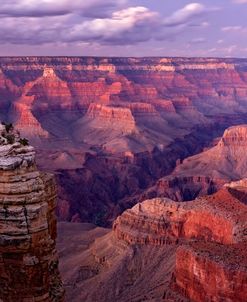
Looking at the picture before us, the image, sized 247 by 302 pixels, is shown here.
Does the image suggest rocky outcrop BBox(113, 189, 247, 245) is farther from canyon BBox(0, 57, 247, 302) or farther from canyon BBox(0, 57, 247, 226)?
canyon BBox(0, 57, 247, 226)

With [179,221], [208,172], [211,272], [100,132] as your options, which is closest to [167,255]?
[179,221]

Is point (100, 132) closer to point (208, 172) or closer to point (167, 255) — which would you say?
point (208, 172)

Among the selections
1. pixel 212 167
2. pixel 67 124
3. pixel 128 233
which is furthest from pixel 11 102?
pixel 128 233

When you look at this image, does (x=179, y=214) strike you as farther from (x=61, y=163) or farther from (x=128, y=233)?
(x=61, y=163)

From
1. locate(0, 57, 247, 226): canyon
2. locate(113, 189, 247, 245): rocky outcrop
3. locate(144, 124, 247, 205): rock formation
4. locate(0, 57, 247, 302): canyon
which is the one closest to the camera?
locate(0, 57, 247, 302): canyon

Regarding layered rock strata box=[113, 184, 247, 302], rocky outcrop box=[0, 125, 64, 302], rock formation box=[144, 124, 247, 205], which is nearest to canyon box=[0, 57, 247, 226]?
rock formation box=[144, 124, 247, 205]

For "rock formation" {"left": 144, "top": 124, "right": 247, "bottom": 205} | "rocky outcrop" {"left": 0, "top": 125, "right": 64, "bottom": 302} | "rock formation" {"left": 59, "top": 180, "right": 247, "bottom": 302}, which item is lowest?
"rock formation" {"left": 144, "top": 124, "right": 247, "bottom": 205}

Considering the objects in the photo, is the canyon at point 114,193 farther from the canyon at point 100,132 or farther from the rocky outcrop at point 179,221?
the canyon at point 100,132
